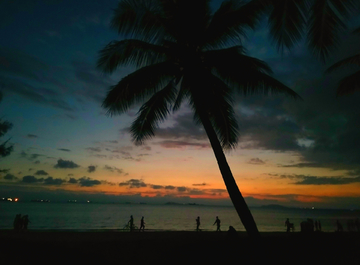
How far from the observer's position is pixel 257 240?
277 inches

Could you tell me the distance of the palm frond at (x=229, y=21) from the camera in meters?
7.93

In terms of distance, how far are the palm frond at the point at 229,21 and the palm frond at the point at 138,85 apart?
1.60 meters

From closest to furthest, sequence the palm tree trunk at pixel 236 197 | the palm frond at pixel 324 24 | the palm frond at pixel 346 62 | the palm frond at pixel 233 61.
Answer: the palm frond at pixel 324 24, the palm tree trunk at pixel 236 197, the palm frond at pixel 233 61, the palm frond at pixel 346 62

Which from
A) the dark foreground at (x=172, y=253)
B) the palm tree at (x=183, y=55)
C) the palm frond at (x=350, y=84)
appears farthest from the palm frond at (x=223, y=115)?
the palm frond at (x=350, y=84)

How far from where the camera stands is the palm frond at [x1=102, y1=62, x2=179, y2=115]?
874 cm

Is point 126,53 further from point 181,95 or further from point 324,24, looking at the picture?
point 324,24

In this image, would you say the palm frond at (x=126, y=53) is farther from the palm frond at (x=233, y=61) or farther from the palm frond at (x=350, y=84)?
the palm frond at (x=350, y=84)

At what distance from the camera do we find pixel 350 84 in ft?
40.0

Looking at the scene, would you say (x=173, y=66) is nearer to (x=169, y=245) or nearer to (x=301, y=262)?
(x=169, y=245)

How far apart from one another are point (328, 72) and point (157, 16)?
872cm

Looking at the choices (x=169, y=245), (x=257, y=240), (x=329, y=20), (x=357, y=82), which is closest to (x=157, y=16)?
(x=329, y=20)

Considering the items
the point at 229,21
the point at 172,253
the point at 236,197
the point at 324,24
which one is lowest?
the point at 172,253

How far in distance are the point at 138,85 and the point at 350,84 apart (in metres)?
9.60

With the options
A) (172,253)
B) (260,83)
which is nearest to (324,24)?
(260,83)
